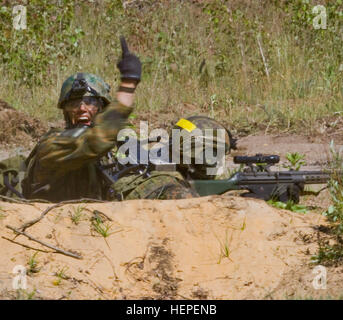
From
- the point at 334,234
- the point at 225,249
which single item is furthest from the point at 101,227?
the point at 334,234

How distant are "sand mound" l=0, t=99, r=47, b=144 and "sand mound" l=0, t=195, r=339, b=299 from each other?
4213 millimetres

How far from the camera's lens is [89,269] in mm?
4133

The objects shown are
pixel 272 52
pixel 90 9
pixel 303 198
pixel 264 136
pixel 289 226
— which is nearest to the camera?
pixel 289 226

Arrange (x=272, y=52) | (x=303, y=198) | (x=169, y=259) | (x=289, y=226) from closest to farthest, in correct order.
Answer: (x=169, y=259), (x=289, y=226), (x=303, y=198), (x=272, y=52)

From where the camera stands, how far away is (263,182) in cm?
577

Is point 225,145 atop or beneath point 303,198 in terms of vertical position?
atop

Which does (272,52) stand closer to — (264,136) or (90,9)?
(264,136)

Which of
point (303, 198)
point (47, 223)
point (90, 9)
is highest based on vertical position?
point (90, 9)

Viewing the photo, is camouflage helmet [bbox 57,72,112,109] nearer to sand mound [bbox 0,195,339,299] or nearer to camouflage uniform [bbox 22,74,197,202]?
camouflage uniform [bbox 22,74,197,202]

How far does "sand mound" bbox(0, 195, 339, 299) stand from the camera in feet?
13.3

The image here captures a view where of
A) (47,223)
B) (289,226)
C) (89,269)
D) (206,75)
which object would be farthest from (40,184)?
(206,75)

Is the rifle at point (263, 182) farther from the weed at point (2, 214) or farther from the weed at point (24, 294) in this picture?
the weed at point (24, 294)

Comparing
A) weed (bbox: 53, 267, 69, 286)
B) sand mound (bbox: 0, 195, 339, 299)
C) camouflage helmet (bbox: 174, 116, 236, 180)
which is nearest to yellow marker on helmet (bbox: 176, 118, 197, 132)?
camouflage helmet (bbox: 174, 116, 236, 180)

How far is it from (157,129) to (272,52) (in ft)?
7.24
